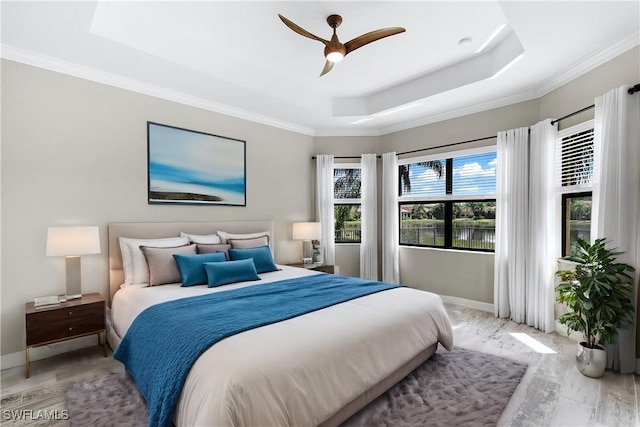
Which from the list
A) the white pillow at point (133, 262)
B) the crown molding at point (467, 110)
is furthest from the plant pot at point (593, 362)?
the white pillow at point (133, 262)

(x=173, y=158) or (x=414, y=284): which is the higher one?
(x=173, y=158)

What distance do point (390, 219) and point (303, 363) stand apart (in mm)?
3792

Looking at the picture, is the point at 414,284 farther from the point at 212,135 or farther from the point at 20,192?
the point at 20,192

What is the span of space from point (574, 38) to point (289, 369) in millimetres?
3429

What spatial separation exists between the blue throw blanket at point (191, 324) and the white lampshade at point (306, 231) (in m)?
1.85

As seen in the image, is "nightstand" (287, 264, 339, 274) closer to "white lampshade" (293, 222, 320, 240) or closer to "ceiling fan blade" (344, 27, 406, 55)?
"white lampshade" (293, 222, 320, 240)

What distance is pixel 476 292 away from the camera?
4.43 meters

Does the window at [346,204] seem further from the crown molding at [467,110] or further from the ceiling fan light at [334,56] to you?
the ceiling fan light at [334,56]

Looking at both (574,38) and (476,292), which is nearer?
(574,38)

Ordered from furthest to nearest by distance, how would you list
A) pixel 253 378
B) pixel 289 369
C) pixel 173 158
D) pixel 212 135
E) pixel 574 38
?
1. pixel 212 135
2. pixel 173 158
3. pixel 574 38
4. pixel 289 369
5. pixel 253 378

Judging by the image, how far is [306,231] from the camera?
16.0 ft

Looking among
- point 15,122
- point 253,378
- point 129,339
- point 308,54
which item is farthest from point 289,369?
point 15,122

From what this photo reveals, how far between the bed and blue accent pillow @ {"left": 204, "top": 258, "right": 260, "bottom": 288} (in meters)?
0.15

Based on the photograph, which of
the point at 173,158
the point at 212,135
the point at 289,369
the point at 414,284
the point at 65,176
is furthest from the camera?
the point at 414,284
